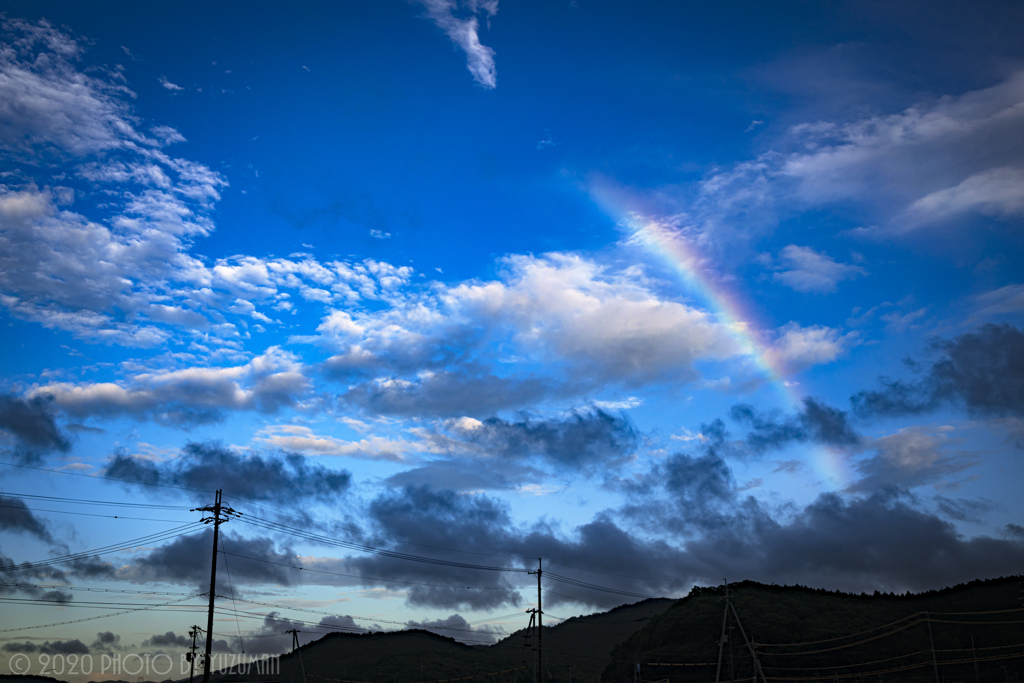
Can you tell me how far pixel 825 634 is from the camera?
159625 mm

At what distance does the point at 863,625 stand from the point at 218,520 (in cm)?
16603

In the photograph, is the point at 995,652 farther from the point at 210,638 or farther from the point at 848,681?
the point at 210,638

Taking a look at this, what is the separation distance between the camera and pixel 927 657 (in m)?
155

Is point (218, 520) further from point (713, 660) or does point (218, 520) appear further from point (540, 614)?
point (713, 660)

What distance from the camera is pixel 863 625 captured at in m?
170

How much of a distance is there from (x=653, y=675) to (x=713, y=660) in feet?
84.2

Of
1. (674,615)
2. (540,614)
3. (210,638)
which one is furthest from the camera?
(674,615)

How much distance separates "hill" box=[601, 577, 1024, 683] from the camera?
6073 inches

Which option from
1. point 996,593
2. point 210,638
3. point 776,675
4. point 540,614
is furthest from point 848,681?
point 210,638

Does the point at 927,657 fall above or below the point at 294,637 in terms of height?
below

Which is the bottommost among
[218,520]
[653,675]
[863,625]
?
[653,675]

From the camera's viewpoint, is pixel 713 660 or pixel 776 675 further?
pixel 713 660

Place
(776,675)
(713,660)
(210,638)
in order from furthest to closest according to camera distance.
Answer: (713,660) < (776,675) < (210,638)

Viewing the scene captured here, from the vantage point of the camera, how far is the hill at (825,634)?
506 feet
